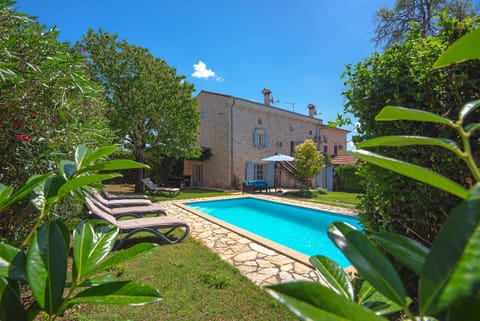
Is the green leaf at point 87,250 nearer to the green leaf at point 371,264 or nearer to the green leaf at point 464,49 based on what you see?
the green leaf at point 371,264

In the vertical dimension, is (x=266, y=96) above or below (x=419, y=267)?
above

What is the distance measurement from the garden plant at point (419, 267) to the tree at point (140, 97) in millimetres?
14041

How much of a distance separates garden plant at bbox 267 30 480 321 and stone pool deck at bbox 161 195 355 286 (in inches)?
109

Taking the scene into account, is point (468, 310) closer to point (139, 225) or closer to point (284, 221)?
point (139, 225)

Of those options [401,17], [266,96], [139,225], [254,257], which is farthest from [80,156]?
[266,96]

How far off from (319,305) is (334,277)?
0.38m

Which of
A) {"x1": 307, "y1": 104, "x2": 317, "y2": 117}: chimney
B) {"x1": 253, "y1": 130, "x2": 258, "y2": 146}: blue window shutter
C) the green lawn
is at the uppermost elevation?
{"x1": 307, "y1": 104, "x2": 317, "y2": 117}: chimney

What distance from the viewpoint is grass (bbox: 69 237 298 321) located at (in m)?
2.54

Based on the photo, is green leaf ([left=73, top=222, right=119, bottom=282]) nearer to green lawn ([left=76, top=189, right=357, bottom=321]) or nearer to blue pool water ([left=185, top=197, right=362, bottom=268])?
green lawn ([left=76, top=189, right=357, bottom=321])

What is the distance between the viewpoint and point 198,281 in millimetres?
3301

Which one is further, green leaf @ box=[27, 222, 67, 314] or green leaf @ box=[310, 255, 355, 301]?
green leaf @ box=[310, 255, 355, 301]

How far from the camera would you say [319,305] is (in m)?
0.33

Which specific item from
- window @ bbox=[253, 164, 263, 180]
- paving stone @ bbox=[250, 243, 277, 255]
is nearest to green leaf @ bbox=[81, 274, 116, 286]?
paving stone @ bbox=[250, 243, 277, 255]

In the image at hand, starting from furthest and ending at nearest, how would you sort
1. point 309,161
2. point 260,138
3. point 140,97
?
point 260,138
point 309,161
point 140,97
